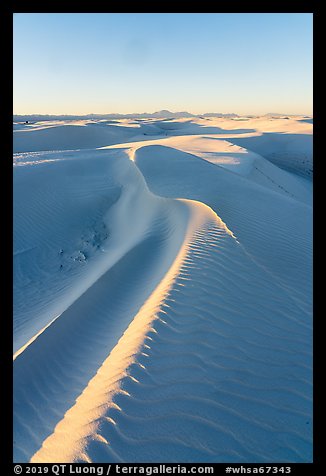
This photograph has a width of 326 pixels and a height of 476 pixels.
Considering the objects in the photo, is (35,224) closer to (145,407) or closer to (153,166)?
(153,166)

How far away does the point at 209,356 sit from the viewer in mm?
3572

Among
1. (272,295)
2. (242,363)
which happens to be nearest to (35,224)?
(272,295)

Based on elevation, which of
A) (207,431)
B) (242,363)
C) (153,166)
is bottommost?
(207,431)

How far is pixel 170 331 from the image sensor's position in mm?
3938

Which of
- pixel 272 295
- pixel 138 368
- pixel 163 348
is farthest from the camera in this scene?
pixel 272 295

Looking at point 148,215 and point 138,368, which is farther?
point 148,215

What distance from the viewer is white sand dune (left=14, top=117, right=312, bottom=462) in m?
2.90

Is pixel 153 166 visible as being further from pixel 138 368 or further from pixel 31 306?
pixel 138 368

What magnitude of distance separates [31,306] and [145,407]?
4455 mm

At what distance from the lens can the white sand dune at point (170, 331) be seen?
9.50 ft

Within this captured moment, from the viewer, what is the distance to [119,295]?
5930mm
